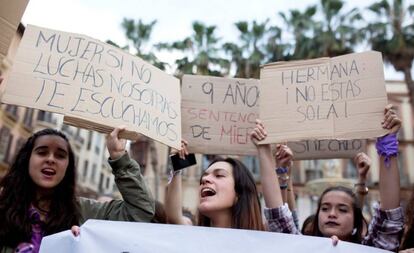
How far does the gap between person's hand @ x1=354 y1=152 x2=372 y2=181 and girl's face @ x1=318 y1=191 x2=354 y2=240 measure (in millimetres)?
338

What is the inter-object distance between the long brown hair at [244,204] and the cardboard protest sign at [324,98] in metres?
0.32

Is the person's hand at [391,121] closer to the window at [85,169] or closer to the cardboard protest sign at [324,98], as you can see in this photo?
the cardboard protest sign at [324,98]

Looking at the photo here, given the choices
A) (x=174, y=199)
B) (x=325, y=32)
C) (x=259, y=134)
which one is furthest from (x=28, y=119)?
(x=259, y=134)

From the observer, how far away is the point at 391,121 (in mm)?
2588

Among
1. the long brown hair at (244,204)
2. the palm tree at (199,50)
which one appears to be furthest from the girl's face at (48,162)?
the palm tree at (199,50)

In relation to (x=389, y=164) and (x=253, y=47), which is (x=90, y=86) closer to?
(x=389, y=164)

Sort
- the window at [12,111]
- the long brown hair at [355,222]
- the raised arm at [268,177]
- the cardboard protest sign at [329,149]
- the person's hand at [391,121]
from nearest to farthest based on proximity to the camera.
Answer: the person's hand at [391,121] → the raised arm at [268,177] → the long brown hair at [355,222] → the cardboard protest sign at [329,149] → the window at [12,111]

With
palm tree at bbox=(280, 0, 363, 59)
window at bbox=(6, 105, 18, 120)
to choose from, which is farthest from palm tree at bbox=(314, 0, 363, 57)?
window at bbox=(6, 105, 18, 120)

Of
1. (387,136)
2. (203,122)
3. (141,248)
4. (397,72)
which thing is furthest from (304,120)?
(397,72)

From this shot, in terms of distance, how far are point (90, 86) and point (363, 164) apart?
195cm

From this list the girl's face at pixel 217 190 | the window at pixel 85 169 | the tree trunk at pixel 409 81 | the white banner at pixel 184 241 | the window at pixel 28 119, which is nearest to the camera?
the white banner at pixel 184 241

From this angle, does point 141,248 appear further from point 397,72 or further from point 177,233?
point 397,72

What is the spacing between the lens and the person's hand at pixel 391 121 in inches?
102

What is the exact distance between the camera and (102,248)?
2352 mm
